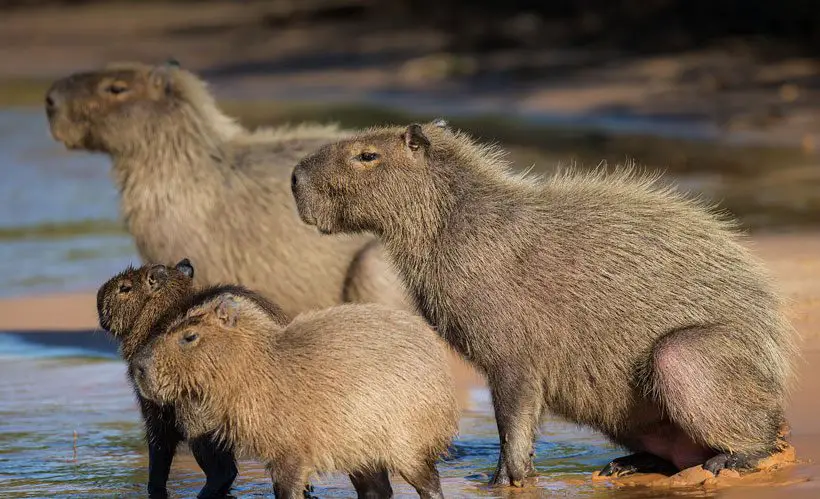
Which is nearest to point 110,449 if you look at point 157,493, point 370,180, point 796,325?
point 157,493

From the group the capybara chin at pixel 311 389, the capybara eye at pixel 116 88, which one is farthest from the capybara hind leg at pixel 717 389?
the capybara eye at pixel 116 88

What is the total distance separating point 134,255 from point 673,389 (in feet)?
25.2

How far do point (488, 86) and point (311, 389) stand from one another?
57.3ft

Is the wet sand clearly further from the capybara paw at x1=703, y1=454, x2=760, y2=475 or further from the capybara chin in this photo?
the capybara chin

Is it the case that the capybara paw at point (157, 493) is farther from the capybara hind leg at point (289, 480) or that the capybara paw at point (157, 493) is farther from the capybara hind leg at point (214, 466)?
the capybara hind leg at point (289, 480)

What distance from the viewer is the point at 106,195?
1691 centimetres

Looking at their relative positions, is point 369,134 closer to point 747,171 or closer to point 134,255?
point 134,255

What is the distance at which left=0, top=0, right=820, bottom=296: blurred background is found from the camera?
591 inches

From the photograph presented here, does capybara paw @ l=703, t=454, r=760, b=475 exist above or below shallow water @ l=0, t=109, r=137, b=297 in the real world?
below

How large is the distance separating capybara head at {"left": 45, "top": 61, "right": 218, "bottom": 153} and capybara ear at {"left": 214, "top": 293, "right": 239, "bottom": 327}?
11.3ft

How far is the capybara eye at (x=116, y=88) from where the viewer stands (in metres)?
9.66

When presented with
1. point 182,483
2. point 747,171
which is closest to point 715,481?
point 182,483

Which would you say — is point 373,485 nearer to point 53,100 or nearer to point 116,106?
point 116,106

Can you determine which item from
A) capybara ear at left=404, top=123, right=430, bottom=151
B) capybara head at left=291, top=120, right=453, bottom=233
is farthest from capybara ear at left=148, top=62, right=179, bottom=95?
capybara ear at left=404, top=123, right=430, bottom=151
